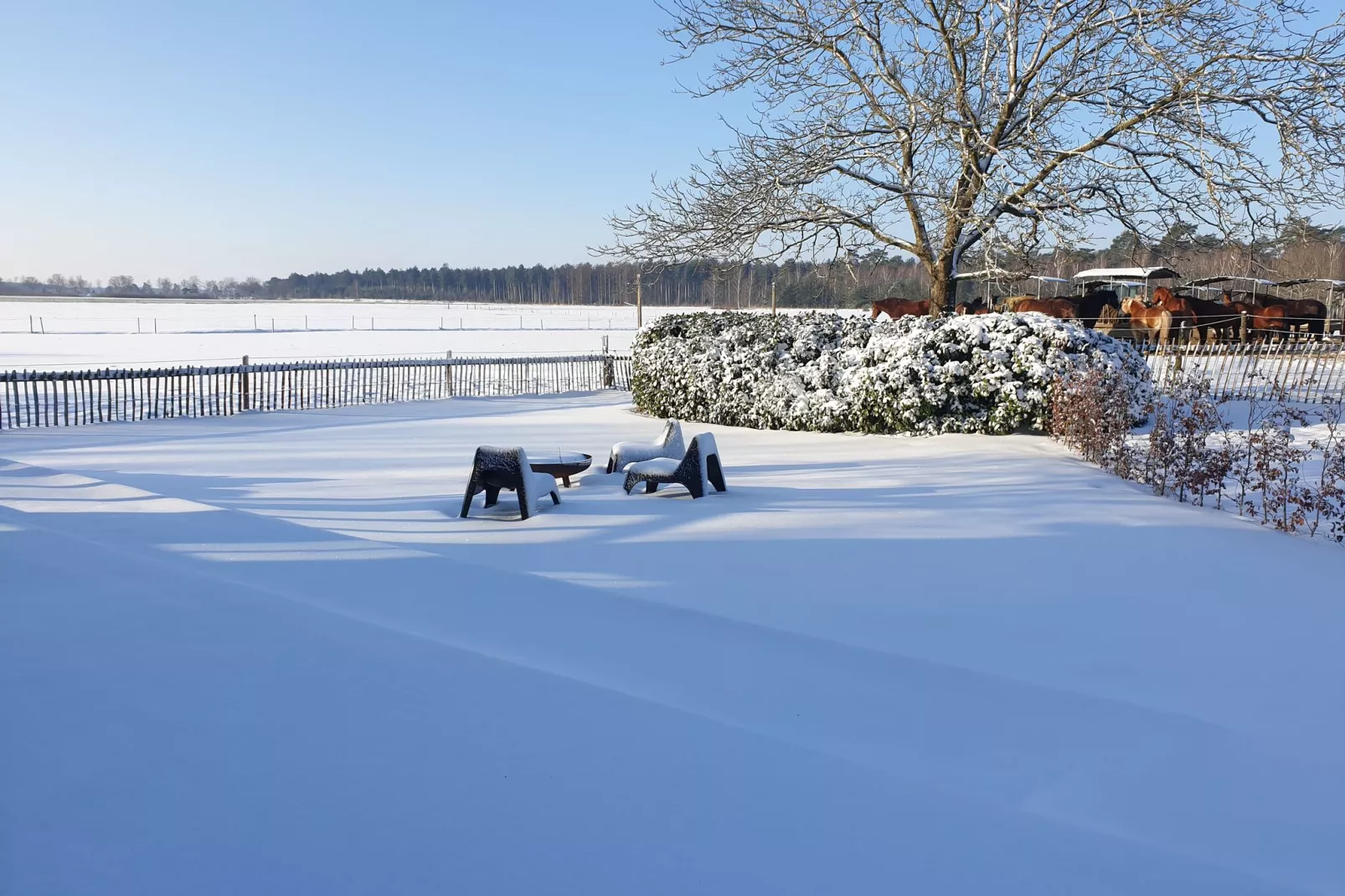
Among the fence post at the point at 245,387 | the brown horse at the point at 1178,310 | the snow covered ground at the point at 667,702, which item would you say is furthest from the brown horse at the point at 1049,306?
the snow covered ground at the point at 667,702

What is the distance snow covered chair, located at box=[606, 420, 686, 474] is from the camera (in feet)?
31.3

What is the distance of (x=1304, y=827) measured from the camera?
120 inches

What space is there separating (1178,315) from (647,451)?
19179mm

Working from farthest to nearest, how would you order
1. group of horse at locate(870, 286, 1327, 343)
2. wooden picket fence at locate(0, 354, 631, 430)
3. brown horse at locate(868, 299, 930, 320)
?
brown horse at locate(868, 299, 930, 320) < group of horse at locate(870, 286, 1327, 343) < wooden picket fence at locate(0, 354, 631, 430)

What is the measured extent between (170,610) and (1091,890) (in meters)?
4.53

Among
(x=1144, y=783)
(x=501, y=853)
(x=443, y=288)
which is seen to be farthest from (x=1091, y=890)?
(x=443, y=288)

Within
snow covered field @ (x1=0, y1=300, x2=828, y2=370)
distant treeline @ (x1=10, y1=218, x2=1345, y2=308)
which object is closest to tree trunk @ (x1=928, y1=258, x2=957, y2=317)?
distant treeline @ (x1=10, y1=218, x2=1345, y2=308)

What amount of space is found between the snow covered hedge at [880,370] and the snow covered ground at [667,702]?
4.47m

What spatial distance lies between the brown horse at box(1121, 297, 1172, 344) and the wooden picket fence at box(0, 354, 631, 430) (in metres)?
13.3

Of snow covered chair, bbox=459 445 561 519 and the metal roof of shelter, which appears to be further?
the metal roof of shelter

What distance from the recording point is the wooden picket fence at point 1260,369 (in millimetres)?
15234

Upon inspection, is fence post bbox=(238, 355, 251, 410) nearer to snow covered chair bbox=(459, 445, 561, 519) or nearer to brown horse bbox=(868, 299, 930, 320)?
snow covered chair bbox=(459, 445, 561, 519)

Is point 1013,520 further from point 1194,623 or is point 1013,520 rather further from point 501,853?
point 501,853

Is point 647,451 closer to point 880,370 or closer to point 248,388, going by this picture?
point 880,370
